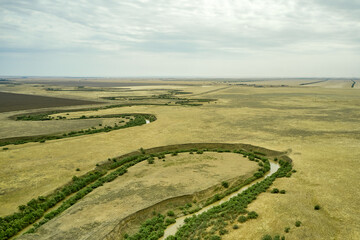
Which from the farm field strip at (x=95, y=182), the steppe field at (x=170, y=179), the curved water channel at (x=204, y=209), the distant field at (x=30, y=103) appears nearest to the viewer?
the steppe field at (x=170, y=179)

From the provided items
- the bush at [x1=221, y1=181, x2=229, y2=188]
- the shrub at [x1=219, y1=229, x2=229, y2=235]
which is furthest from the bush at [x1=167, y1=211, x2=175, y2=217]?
the bush at [x1=221, y1=181, x2=229, y2=188]

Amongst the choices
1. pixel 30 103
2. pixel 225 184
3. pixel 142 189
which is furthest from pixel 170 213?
pixel 30 103

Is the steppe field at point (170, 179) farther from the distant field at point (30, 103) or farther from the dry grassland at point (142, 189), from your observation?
the distant field at point (30, 103)

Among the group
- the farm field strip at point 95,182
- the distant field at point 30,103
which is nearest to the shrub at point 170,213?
the farm field strip at point 95,182

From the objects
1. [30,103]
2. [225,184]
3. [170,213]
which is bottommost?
[170,213]

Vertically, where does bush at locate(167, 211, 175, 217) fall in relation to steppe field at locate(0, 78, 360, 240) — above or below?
below

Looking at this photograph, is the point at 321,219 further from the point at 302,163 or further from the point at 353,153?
the point at 353,153

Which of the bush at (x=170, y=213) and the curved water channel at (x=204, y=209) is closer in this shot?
the curved water channel at (x=204, y=209)

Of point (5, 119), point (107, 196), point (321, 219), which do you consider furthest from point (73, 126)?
point (321, 219)

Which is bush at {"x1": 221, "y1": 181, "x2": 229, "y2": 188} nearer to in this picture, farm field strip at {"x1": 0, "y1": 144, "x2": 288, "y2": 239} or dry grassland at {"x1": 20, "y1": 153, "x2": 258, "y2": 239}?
dry grassland at {"x1": 20, "y1": 153, "x2": 258, "y2": 239}

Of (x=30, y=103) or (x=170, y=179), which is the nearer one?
(x=170, y=179)

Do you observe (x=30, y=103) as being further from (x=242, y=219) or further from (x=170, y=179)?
(x=242, y=219)
